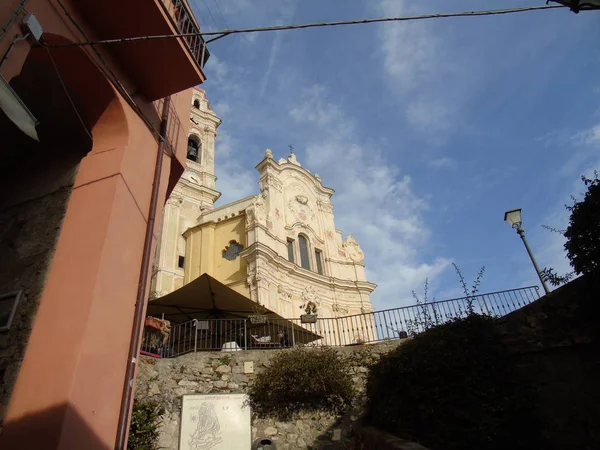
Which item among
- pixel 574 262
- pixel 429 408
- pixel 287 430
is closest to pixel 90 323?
pixel 429 408

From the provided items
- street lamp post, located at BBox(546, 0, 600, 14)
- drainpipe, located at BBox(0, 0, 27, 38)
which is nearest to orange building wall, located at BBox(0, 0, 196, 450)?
drainpipe, located at BBox(0, 0, 27, 38)

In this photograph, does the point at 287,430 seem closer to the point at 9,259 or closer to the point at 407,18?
the point at 9,259

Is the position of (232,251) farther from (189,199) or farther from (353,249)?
(353,249)

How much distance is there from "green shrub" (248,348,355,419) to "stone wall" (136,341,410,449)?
0.62 feet

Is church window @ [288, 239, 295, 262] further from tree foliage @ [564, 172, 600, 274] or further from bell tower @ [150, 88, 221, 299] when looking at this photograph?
tree foliage @ [564, 172, 600, 274]

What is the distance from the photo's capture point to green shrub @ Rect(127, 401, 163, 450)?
6162mm

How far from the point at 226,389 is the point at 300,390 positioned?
1.63 meters

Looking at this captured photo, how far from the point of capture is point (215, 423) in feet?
24.5

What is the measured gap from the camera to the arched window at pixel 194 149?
26828 mm

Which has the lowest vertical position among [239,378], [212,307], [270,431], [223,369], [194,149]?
[270,431]

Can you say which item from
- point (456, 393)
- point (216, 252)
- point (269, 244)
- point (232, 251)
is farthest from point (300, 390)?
point (216, 252)

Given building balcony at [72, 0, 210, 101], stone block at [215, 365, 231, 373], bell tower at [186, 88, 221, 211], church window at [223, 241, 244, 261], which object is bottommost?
stone block at [215, 365, 231, 373]

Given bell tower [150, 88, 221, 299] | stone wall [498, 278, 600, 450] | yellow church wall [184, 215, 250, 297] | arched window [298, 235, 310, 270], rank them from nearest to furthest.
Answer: stone wall [498, 278, 600, 450]
yellow church wall [184, 215, 250, 297]
bell tower [150, 88, 221, 299]
arched window [298, 235, 310, 270]

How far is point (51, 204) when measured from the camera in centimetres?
523
